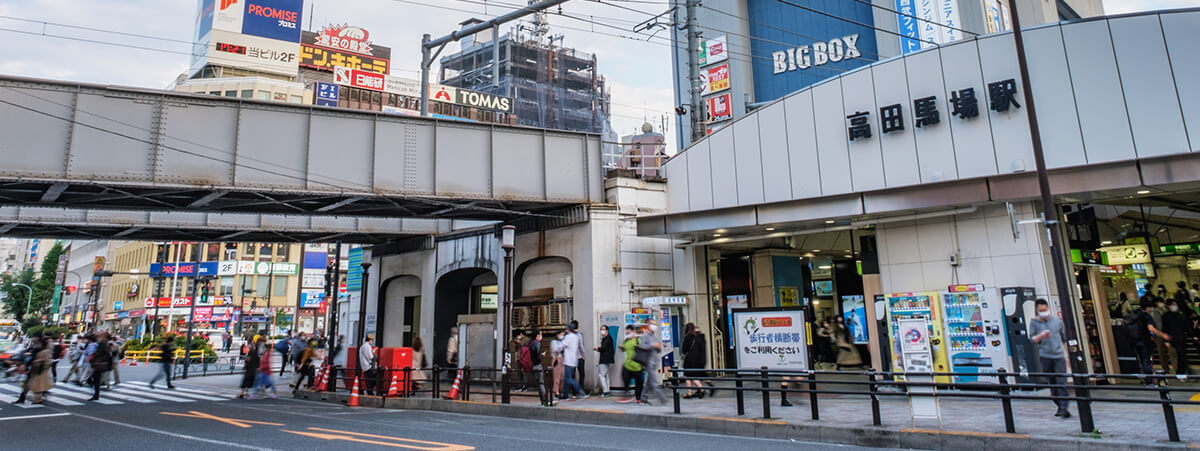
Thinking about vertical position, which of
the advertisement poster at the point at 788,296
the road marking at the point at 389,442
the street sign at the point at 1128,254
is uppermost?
the street sign at the point at 1128,254

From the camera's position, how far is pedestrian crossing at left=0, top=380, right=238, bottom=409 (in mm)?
17844

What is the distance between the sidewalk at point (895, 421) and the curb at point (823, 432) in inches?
0.5

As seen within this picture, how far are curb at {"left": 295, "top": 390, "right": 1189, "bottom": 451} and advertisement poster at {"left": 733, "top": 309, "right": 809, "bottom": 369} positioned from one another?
9.47 ft

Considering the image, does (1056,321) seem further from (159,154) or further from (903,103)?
(159,154)

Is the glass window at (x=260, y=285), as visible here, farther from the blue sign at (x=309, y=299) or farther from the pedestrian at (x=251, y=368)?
the pedestrian at (x=251, y=368)

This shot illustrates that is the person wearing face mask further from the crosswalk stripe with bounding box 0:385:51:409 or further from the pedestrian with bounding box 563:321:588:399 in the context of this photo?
the crosswalk stripe with bounding box 0:385:51:409

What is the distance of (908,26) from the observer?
26594 millimetres

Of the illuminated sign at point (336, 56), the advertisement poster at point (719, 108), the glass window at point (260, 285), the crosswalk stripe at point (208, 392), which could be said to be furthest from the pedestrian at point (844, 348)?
the illuminated sign at point (336, 56)

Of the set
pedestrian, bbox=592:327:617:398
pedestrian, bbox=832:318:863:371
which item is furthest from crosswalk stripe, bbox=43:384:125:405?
pedestrian, bbox=832:318:863:371

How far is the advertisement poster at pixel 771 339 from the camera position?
1344cm

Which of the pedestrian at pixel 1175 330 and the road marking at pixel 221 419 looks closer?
the road marking at pixel 221 419

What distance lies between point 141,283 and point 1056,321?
8301 centimetres

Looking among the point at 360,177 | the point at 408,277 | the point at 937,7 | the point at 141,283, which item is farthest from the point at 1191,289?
the point at 141,283

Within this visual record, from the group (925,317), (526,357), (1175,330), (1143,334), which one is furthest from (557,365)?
(1175,330)
